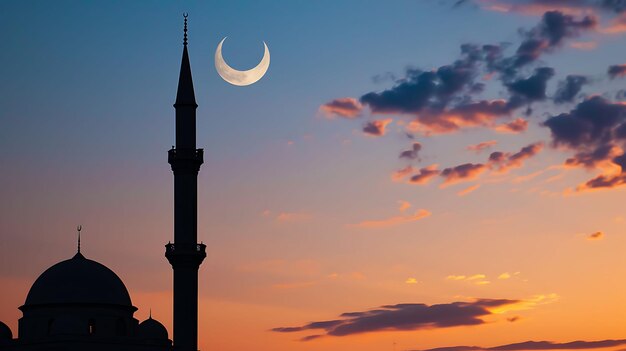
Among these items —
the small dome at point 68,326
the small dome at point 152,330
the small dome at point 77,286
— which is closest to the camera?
the small dome at point 68,326

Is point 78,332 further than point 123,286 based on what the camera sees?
No

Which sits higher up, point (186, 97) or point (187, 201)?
point (186, 97)

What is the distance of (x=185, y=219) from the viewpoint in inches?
2872

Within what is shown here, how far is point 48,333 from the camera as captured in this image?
2869 inches

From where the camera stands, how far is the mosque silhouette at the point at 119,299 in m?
71.4

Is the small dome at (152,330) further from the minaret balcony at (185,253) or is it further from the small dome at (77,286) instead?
the minaret balcony at (185,253)

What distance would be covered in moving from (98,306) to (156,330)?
3.71 meters

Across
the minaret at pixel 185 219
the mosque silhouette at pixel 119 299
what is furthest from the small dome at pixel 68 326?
the minaret at pixel 185 219

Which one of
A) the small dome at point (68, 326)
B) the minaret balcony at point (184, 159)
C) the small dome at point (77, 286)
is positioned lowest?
the small dome at point (68, 326)

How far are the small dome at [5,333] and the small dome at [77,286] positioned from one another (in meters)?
1.75

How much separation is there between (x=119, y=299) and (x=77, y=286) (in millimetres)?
2546

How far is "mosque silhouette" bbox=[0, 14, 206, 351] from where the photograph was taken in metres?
71.4

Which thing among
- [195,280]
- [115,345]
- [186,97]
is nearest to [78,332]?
[115,345]

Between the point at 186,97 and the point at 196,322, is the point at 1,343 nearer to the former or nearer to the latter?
the point at 196,322
